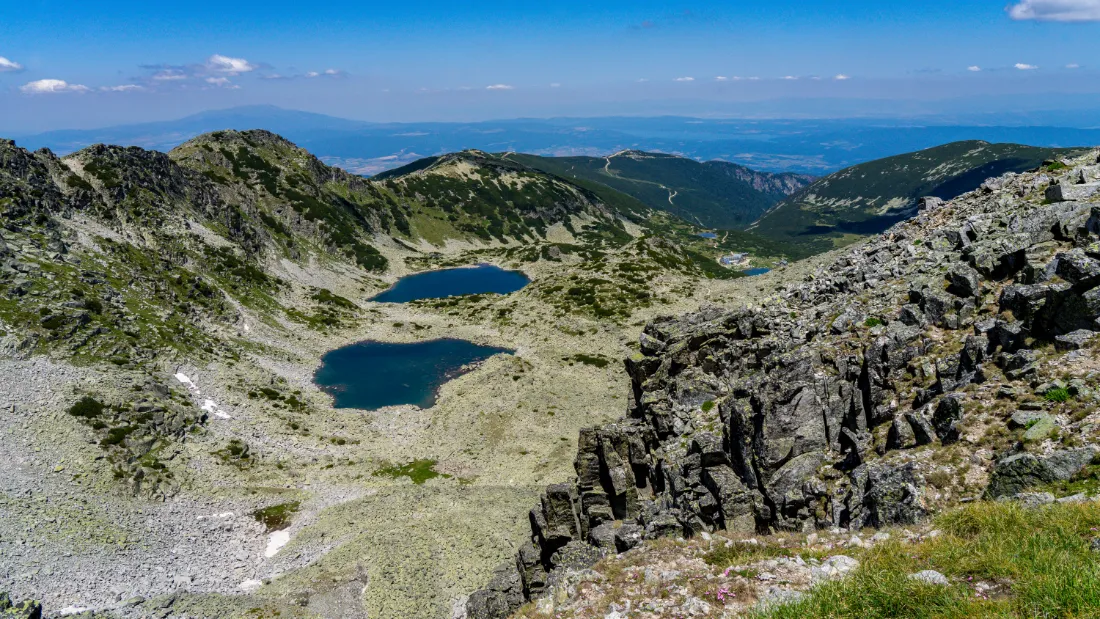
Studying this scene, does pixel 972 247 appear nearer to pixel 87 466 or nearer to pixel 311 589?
pixel 311 589

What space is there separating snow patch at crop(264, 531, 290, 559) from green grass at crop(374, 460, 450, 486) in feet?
43.8

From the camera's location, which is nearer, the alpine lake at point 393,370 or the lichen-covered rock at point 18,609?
the lichen-covered rock at point 18,609

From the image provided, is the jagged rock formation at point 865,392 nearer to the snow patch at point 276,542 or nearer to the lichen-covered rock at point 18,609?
the snow patch at point 276,542

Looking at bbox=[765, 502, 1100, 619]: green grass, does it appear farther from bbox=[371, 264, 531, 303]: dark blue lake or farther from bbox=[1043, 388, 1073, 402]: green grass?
bbox=[371, 264, 531, 303]: dark blue lake

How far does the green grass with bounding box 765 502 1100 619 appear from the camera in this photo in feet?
36.7

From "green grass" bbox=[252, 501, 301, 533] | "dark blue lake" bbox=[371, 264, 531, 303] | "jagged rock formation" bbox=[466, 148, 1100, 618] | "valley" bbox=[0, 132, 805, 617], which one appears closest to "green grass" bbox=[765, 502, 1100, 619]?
"jagged rock formation" bbox=[466, 148, 1100, 618]

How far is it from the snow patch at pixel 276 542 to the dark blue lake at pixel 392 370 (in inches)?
1390

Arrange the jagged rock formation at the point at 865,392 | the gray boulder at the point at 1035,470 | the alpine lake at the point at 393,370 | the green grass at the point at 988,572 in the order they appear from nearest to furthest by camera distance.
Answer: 1. the green grass at the point at 988,572
2. the gray boulder at the point at 1035,470
3. the jagged rock formation at the point at 865,392
4. the alpine lake at the point at 393,370

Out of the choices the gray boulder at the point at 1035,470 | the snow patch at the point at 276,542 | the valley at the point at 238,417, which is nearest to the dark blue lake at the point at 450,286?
the valley at the point at 238,417

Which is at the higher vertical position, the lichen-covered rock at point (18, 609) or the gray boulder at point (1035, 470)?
the gray boulder at point (1035, 470)

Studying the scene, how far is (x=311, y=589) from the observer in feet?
145

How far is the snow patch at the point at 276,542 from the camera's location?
166 feet

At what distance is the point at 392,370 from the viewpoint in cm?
10550

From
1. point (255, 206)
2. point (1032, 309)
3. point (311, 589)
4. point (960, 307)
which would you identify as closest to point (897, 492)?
point (1032, 309)
